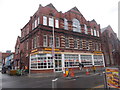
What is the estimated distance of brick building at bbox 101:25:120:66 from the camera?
109 feet

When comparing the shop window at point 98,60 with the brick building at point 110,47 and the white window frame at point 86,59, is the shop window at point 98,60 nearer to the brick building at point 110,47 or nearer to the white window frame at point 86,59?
the white window frame at point 86,59

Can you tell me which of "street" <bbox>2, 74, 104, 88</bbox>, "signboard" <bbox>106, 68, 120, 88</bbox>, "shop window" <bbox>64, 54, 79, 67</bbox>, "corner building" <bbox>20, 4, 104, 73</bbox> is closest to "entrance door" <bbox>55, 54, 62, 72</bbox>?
"corner building" <bbox>20, 4, 104, 73</bbox>

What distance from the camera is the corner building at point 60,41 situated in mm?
20234

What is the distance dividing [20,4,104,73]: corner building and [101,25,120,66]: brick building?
399 cm

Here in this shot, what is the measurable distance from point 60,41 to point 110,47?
2237cm

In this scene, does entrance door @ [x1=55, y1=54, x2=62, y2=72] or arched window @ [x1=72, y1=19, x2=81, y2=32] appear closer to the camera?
entrance door @ [x1=55, y1=54, x2=62, y2=72]

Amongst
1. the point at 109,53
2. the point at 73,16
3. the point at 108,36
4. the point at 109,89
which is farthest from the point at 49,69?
the point at 108,36

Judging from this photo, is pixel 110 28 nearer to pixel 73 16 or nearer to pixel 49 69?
pixel 73 16

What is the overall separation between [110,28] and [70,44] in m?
23.6

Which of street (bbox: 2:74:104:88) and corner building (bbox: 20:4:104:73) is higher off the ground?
corner building (bbox: 20:4:104:73)

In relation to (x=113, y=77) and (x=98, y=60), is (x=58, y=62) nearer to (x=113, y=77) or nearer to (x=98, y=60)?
(x=98, y=60)

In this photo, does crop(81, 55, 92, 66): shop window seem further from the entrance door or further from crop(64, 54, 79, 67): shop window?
the entrance door

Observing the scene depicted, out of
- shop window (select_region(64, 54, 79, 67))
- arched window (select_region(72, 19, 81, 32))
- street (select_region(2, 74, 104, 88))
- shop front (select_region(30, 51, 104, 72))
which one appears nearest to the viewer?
street (select_region(2, 74, 104, 88))

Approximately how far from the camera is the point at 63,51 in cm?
2262
